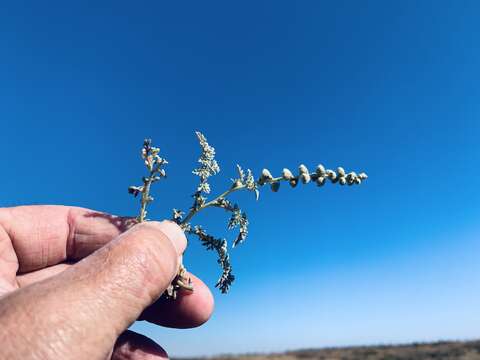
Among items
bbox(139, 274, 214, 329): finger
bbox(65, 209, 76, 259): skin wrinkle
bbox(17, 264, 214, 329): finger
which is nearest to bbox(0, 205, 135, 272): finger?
bbox(65, 209, 76, 259): skin wrinkle

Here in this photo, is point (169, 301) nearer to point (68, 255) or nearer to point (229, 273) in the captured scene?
point (229, 273)

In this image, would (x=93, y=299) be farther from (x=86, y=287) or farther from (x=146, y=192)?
(x=146, y=192)

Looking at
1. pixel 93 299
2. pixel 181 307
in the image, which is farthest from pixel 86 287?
pixel 181 307

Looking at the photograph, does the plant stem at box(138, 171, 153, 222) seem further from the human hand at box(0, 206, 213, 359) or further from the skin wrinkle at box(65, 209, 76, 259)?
the skin wrinkle at box(65, 209, 76, 259)

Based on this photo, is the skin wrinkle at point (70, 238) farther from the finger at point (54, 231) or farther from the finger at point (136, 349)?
the finger at point (136, 349)

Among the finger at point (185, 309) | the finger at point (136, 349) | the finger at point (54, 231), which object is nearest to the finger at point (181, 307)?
the finger at point (185, 309)

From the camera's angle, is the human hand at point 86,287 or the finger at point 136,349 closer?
the human hand at point 86,287

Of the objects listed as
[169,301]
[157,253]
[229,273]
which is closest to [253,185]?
[229,273]
